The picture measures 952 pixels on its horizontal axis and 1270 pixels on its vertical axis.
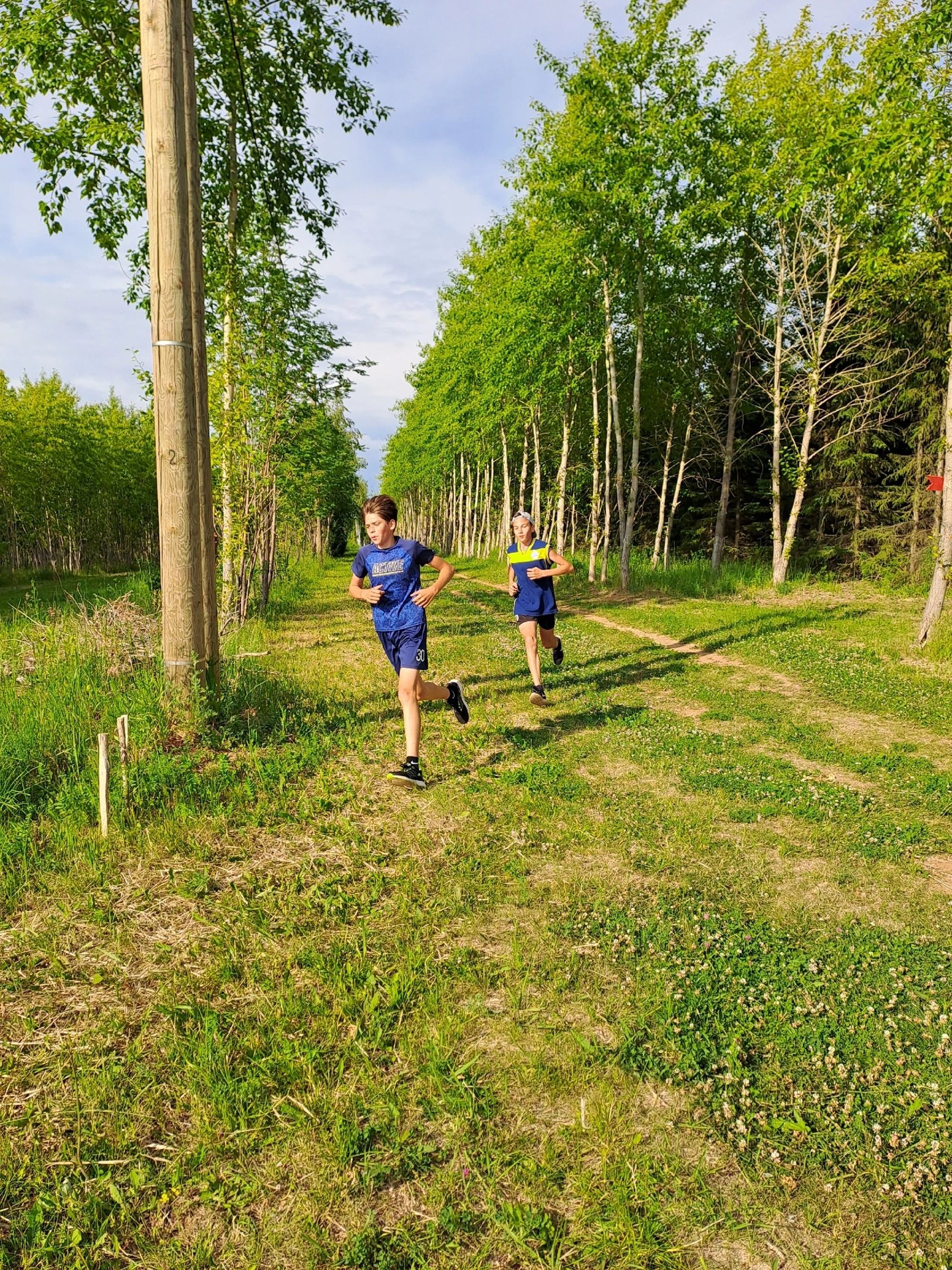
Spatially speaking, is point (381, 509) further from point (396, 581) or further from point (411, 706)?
point (411, 706)

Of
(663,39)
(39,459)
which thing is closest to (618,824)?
(663,39)

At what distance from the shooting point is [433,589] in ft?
18.5

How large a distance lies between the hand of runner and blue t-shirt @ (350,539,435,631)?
2.6 inches

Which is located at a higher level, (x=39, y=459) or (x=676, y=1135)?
(x=39, y=459)

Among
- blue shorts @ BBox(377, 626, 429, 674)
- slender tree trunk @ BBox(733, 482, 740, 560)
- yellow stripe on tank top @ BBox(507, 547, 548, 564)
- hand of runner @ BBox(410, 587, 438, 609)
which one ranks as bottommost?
blue shorts @ BBox(377, 626, 429, 674)

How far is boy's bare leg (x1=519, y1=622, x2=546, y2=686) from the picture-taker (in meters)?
8.20

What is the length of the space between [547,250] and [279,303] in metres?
9.84

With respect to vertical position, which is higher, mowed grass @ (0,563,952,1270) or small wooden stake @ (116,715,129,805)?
small wooden stake @ (116,715,129,805)

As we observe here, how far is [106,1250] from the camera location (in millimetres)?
2096

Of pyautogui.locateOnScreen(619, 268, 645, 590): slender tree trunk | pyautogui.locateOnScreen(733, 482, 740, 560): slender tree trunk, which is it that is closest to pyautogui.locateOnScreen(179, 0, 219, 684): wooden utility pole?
pyautogui.locateOnScreen(619, 268, 645, 590): slender tree trunk

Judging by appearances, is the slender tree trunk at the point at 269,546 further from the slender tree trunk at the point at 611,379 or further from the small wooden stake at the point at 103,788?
the small wooden stake at the point at 103,788

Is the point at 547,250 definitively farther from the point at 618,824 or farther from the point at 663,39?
the point at 618,824

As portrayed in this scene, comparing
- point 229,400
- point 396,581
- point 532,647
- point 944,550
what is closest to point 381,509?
point 396,581

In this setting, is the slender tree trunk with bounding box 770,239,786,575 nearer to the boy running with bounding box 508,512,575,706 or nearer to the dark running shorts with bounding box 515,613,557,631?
the dark running shorts with bounding box 515,613,557,631
